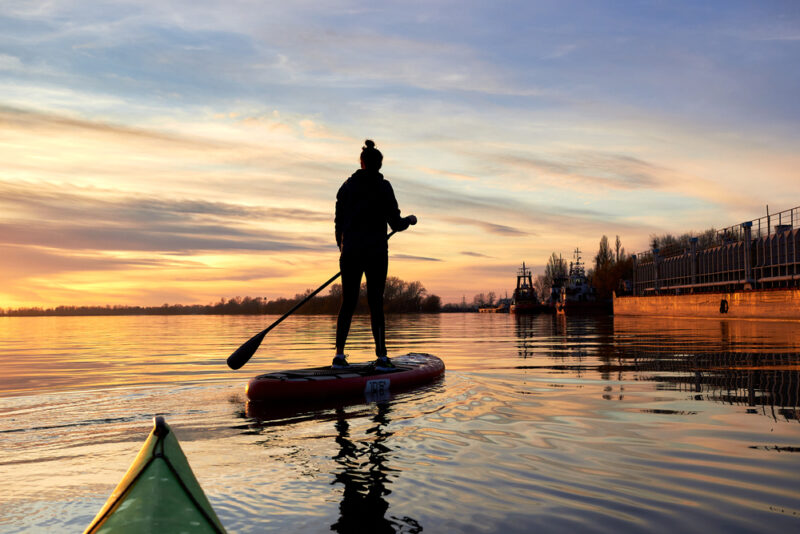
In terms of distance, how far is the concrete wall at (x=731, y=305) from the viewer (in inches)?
1225

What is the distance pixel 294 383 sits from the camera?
19.9ft

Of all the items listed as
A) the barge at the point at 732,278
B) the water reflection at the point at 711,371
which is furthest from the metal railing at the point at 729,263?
the water reflection at the point at 711,371

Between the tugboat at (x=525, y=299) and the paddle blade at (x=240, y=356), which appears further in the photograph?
the tugboat at (x=525, y=299)

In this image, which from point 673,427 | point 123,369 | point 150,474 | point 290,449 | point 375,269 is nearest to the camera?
point 150,474

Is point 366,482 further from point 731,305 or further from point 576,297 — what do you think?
point 576,297

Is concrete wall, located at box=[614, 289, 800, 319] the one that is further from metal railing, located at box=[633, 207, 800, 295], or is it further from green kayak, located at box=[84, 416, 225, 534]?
green kayak, located at box=[84, 416, 225, 534]

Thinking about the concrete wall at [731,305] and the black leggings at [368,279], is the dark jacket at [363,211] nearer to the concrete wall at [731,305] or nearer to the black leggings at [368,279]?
the black leggings at [368,279]

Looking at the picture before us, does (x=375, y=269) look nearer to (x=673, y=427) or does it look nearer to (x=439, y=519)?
(x=673, y=427)

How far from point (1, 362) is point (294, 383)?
9.36m

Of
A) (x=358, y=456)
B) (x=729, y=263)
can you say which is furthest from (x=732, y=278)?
(x=358, y=456)

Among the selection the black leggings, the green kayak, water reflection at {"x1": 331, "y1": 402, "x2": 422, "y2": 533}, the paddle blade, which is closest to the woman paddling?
the black leggings

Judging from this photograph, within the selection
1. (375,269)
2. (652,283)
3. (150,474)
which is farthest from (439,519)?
(652,283)

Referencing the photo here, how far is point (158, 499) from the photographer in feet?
5.21

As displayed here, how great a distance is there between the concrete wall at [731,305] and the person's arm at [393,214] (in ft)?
98.1
